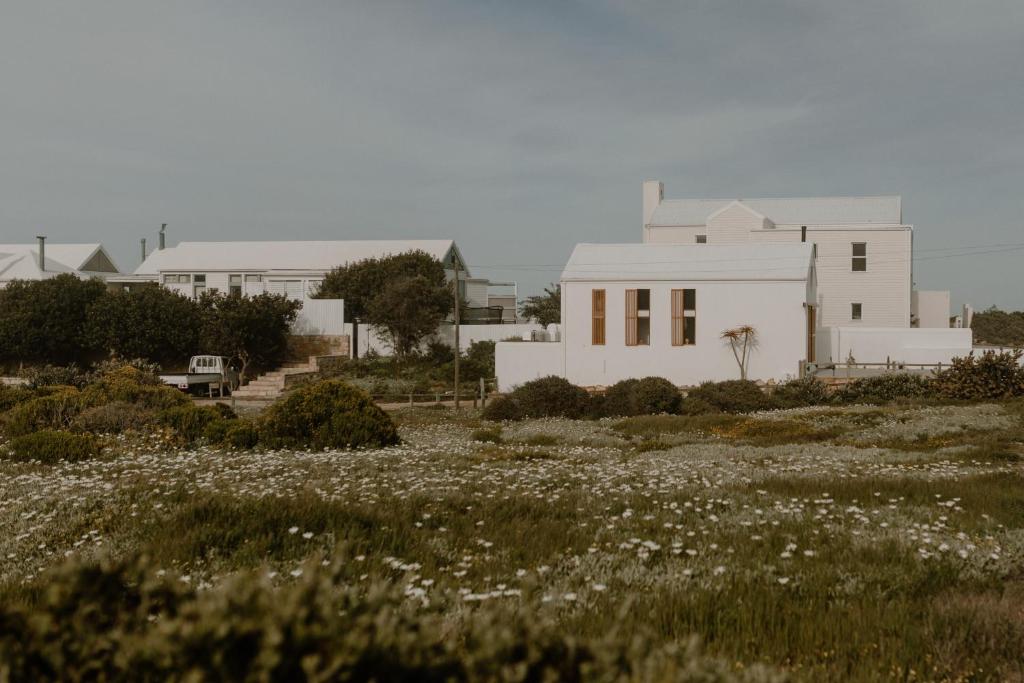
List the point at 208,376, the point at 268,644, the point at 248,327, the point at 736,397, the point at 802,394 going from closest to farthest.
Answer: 1. the point at 268,644
2. the point at 736,397
3. the point at 802,394
4. the point at 208,376
5. the point at 248,327

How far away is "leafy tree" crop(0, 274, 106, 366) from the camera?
4578 cm

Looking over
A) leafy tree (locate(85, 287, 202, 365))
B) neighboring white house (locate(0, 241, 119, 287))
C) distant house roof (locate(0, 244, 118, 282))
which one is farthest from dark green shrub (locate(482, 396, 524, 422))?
distant house roof (locate(0, 244, 118, 282))

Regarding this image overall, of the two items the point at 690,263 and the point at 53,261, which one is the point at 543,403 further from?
the point at 53,261

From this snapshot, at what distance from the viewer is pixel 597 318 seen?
38375 mm

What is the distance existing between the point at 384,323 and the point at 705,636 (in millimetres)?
46003

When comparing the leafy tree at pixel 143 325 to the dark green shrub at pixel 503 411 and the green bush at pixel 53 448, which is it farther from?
the green bush at pixel 53 448

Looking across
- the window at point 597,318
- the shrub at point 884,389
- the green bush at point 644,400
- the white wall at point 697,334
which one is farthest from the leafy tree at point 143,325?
the shrub at point 884,389

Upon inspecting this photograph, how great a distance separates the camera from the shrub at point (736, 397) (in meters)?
29.0

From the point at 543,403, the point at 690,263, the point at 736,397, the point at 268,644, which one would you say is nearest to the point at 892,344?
the point at 690,263

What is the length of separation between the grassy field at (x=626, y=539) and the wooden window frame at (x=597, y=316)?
24.0 m

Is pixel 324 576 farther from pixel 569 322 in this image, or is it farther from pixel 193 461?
pixel 569 322

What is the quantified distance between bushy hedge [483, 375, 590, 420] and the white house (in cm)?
902

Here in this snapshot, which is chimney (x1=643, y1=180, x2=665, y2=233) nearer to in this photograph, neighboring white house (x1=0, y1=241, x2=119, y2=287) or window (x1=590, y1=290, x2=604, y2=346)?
window (x1=590, y1=290, x2=604, y2=346)

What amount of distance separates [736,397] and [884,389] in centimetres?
657
